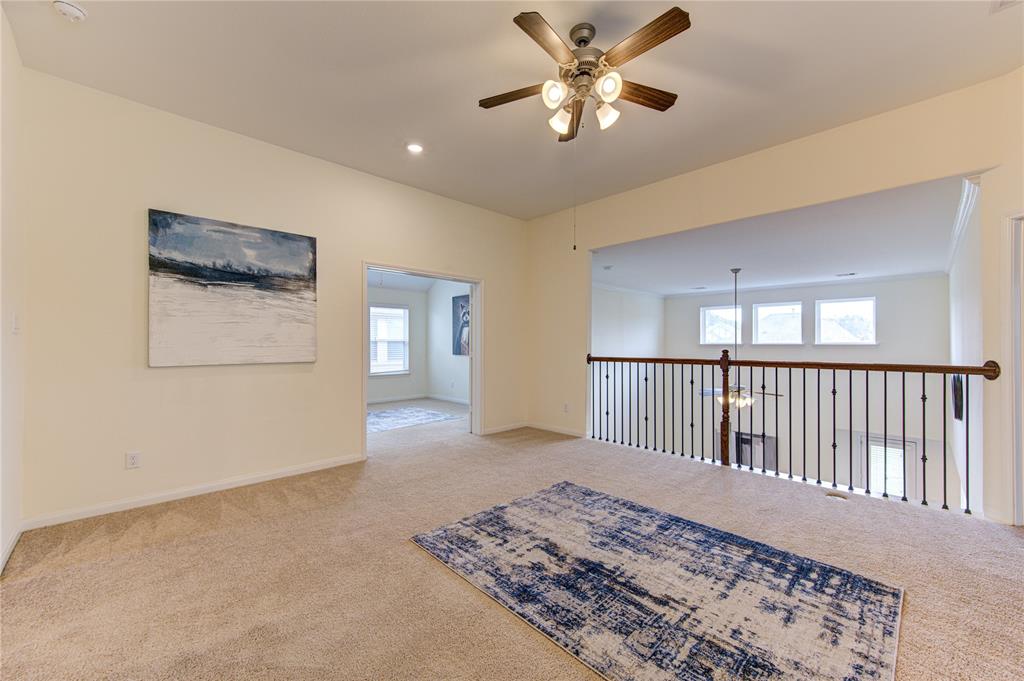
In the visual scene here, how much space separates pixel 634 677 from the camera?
141 centimetres

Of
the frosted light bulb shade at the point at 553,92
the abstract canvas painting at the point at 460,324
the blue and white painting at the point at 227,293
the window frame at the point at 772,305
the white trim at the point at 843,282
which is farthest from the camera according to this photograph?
the window frame at the point at 772,305

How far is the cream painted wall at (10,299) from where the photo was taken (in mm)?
2043

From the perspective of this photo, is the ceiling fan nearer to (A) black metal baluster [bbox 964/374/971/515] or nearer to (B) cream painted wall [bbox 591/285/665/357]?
(A) black metal baluster [bbox 964/374/971/515]

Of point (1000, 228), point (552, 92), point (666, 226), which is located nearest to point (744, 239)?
point (666, 226)

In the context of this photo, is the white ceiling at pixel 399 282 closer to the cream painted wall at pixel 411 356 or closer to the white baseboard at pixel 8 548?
the cream painted wall at pixel 411 356

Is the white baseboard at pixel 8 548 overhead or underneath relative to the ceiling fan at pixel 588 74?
underneath

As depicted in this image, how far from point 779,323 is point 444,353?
7.06 metres

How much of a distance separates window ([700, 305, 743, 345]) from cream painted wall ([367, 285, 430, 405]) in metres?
6.48

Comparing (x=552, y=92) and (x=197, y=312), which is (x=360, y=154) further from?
(x=552, y=92)

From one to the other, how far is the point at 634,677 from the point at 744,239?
4789 millimetres

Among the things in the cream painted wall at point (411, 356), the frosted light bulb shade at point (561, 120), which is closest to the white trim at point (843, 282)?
the cream painted wall at point (411, 356)

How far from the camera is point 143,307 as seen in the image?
2.86m

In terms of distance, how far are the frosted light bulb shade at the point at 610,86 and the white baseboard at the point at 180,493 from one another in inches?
142

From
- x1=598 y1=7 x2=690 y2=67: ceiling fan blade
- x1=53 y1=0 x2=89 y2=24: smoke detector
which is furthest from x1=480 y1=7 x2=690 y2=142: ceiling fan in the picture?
x1=53 y1=0 x2=89 y2=24: smoke detector
